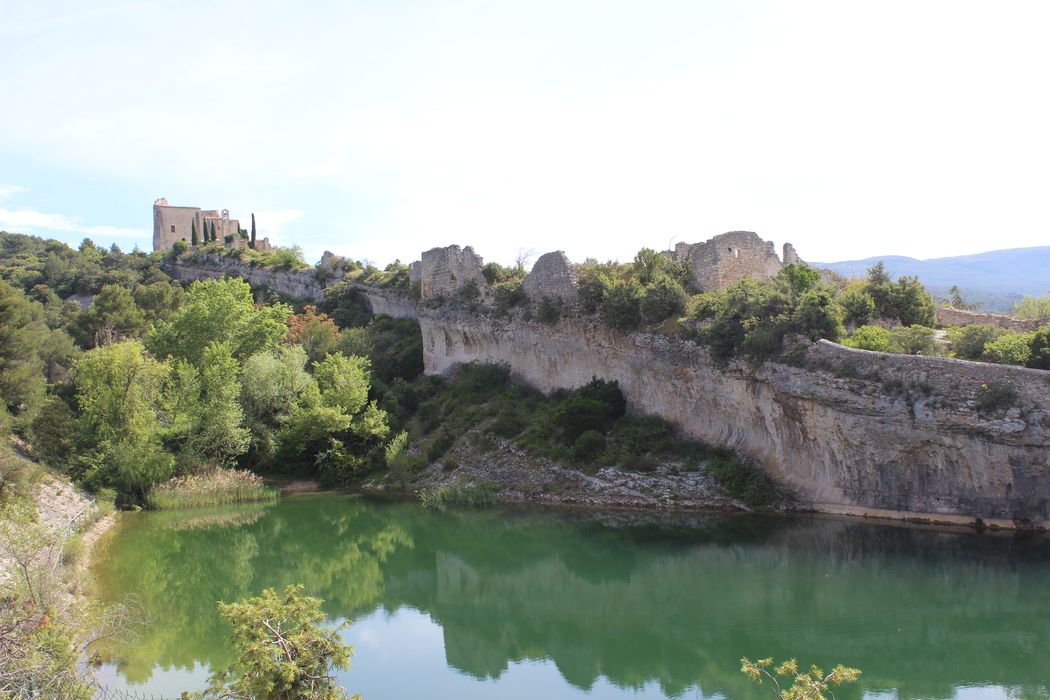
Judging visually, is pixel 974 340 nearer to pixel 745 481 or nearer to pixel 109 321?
pixel 745 481

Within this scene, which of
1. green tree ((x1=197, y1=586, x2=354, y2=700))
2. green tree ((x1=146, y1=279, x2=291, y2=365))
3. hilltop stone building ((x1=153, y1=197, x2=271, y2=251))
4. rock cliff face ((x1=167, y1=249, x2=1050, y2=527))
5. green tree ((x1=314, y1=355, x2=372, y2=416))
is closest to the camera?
green tree ((x1=197, y1=586, x2=354, y2=700))

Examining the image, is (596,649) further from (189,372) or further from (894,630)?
(189,372)

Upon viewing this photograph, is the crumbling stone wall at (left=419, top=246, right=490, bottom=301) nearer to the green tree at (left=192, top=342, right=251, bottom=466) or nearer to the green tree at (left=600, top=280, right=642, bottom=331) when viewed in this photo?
the green tree at (left=600, top=280, right=642, bottom=331)

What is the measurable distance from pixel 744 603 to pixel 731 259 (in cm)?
1523

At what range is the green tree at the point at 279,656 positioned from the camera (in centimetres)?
964

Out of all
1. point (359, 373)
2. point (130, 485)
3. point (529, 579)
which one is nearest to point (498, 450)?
point (359, 373)

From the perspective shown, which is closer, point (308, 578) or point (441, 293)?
point (308, 578)

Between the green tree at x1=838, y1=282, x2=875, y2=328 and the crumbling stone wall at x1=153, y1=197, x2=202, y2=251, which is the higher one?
the crumbling stone wall at x1=153, y1=197, x2=202, y2=251

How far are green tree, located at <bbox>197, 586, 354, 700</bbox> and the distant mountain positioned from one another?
105226 mm

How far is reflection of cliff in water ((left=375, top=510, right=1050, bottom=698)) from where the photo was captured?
15.0 meters

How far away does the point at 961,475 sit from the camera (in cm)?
2133

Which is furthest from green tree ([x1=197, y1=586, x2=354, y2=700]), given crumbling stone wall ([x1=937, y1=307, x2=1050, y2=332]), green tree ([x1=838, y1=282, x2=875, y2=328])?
crumbling stone wall ([x1=937, y1=307, x2=1050, y2=332])

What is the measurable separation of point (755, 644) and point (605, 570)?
573 cm

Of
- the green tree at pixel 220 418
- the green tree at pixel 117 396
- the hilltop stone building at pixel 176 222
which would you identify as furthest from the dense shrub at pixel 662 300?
the hilltop stone building at pixel 176 222
